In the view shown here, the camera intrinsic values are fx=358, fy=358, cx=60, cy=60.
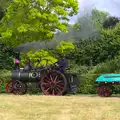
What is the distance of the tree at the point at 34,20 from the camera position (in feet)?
65.7

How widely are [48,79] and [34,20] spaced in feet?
20.5

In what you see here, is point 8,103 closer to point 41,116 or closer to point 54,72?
point 41,116

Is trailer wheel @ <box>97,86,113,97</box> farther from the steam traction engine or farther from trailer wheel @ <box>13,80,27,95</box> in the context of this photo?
trailer wheel @ <box>13,80,27,95</box>

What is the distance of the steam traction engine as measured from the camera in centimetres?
1477

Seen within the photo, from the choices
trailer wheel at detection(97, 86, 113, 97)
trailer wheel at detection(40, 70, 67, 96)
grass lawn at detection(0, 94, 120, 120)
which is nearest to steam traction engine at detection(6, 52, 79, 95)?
trailer wheel at detection(40, 70, 67, 96)

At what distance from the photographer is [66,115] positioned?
27.8ft

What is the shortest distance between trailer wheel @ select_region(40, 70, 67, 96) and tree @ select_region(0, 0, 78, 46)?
5450mm

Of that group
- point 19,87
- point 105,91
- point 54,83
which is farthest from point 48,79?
point 105,91

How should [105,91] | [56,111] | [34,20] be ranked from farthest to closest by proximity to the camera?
1. [34,20]
2. [105,91]
3. [56,111]

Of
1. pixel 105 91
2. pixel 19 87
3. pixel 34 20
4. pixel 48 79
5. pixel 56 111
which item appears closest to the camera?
pixel 56 111

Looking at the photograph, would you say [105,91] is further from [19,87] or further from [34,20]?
[34,20]

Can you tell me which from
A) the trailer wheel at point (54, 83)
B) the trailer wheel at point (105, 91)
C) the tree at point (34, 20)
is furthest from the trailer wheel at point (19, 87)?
the tree at point (34, 20)

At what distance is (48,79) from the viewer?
590 inches

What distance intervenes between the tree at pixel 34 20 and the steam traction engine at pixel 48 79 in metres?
4.50
